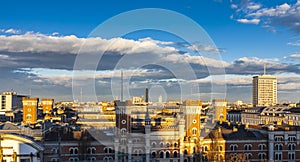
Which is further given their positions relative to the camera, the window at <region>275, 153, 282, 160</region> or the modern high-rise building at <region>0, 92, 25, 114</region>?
the modern high-rise building at <region>0, 92, 25, 114</region>

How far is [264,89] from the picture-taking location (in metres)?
135

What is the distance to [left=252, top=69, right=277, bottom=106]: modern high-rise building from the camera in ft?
444

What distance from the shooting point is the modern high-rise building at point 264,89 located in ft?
444

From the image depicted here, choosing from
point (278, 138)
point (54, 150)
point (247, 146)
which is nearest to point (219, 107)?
point (278, 138)

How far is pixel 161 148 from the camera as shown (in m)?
28.8

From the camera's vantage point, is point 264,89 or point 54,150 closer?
point 54,150

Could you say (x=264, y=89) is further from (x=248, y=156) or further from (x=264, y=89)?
(x=248, y=156)

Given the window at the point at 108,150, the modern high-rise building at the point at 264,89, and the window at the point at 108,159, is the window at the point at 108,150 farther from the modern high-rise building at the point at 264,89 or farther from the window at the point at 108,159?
the modern high-rise building at the point at 264,89

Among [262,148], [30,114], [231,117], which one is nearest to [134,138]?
[262,148]

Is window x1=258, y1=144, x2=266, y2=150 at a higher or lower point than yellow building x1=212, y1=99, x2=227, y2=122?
lower

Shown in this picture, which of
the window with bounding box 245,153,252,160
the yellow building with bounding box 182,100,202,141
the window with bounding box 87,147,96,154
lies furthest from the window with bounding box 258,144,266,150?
the window with bounding box 87,147,96,154

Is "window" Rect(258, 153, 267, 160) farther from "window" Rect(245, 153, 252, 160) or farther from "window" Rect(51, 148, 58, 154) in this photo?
"window" Rect(51, 148, 58, 154)

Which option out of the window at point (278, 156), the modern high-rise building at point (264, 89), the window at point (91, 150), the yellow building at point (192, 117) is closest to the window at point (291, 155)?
the window at point (278, 156)

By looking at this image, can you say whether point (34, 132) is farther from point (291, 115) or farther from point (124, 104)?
point (291, 115)
